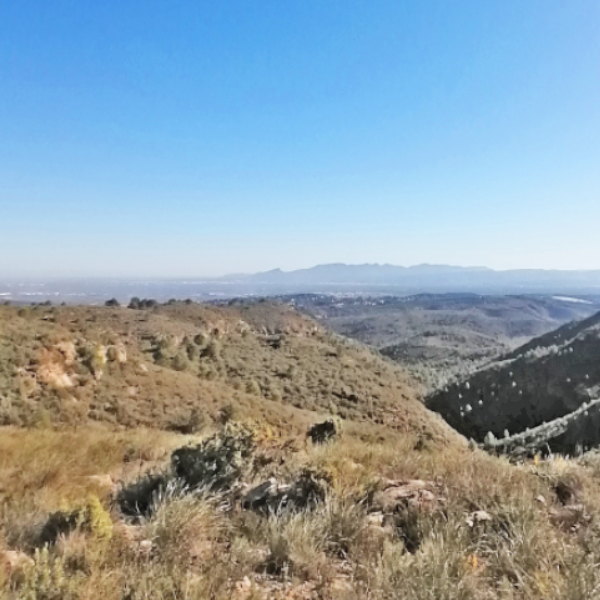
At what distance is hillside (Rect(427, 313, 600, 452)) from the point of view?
1505 inches

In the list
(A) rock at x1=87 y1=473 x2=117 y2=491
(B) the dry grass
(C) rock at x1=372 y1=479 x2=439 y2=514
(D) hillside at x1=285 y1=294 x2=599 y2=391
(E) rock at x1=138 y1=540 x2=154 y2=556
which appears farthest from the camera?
(D) hillside at x1=285 y1=294 x2=599 y2=391

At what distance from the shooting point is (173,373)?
2556 cm

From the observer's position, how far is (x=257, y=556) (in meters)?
3.20

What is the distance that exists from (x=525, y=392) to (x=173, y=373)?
33.5 metres

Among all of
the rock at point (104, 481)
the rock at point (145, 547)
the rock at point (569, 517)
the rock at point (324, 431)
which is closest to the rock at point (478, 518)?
the rock at point (569, 517)

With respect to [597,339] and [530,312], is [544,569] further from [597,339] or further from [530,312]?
[530,312]

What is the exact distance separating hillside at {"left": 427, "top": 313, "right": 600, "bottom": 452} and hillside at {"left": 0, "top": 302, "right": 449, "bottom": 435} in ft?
23.1

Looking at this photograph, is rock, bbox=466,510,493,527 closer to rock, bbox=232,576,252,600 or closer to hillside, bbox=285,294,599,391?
rock, bbox=232,576,252,600

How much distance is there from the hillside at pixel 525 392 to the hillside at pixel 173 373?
277 inches

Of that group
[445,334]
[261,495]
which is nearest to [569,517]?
[261,495]

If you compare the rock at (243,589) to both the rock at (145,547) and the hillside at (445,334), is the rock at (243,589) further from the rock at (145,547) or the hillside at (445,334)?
the hillside at (445,334)

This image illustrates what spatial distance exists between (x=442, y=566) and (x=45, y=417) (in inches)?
579

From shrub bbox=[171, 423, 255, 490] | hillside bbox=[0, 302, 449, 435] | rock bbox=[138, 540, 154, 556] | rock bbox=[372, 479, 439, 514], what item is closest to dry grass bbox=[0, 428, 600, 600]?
rock bbox=[138, 540, 154, 556]

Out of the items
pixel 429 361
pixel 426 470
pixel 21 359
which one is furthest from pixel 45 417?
pixel 429 361
